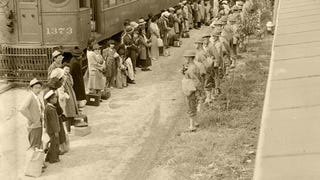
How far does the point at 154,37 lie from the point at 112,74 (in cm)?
423

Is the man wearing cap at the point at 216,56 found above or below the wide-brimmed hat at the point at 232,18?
below

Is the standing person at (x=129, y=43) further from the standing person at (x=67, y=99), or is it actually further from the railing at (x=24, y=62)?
the standing person at (x=67, y=99)

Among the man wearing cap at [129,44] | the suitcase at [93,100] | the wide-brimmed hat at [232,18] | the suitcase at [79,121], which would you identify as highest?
the wide-brimmed hat at [232,18]

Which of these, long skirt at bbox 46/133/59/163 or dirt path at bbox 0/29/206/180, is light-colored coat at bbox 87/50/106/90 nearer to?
dirt path at bbox 0/29/206/180

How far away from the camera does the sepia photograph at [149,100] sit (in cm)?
431

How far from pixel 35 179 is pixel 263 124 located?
5791 millimetres

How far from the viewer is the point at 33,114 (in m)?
8.86

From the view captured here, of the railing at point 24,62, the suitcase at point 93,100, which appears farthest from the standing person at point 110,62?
the railing at point 24,62

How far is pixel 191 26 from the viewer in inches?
1040

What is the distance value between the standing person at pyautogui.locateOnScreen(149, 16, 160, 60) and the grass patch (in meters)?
4.02

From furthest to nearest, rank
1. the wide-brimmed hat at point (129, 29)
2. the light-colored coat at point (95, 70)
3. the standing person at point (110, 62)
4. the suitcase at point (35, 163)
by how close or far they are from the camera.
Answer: the wide-brimmed hat at point (129, 29) → the standing person at point (110, 62) → the light-colored coat at point (95, 70) → the suitcase at point (35, 163)

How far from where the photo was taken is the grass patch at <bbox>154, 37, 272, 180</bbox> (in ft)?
29.1

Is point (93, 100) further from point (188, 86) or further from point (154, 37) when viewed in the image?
point (154, 37)

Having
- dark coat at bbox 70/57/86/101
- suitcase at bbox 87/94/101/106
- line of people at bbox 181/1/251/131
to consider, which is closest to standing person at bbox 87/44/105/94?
suitcase at bbox 87/94/101/106
